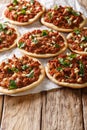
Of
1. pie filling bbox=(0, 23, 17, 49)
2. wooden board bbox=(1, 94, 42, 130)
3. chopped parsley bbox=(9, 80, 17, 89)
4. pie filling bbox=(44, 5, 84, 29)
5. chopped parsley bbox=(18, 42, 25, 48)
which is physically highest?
pie filling bbox=(44, 5, 84, 29)

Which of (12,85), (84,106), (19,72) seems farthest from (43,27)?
(84,106)

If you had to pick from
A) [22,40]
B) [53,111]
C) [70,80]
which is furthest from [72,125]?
[22,40]

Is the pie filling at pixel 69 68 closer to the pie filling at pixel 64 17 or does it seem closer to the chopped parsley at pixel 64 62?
the chopped parsley at pixel 64 62

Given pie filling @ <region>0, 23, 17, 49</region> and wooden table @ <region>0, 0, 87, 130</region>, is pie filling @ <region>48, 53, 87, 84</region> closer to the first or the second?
wooden table @ <region>0, 0, 87, 130</region>

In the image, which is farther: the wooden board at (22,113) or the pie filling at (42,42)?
the pie filling at (42,42)

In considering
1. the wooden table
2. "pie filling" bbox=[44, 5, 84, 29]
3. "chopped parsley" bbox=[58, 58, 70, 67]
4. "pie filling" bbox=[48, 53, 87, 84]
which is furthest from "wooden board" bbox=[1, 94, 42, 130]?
"pie filling" bbox=[44, 5, 84, 29]

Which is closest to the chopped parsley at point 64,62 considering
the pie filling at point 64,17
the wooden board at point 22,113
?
the wooden board at point 22,113

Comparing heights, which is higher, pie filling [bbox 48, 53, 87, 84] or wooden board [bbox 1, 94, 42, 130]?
pie filling [bbox 48, 53, 87, 84]
